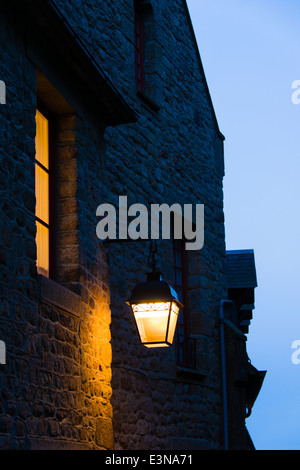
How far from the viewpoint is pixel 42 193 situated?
7125 millimetres

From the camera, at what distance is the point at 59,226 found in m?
7.31

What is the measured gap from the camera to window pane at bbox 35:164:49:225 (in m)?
7.00

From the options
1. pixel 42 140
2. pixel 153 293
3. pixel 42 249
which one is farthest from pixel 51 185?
pixel 153 293

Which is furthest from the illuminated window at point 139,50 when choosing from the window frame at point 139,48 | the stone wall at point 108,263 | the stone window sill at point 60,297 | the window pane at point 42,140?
the stone window sill at point 60,297

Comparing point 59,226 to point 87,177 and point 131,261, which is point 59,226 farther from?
point 131,261

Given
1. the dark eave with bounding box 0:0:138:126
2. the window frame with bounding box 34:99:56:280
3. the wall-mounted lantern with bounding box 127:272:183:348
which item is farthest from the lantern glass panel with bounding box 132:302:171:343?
the dark eave with bounding box 0:0:138:126

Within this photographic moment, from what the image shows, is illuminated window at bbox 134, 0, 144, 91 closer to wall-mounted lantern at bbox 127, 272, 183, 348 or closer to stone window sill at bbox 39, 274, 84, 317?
wall-mounted lantern at bbox 127, 272, 183, 348

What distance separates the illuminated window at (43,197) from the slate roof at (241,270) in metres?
10.1

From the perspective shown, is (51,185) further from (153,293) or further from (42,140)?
(153,293)

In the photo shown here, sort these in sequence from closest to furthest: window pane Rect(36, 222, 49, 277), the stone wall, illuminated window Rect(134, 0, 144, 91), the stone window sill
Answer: the stone wall → the stone window sill → window pane Rect(36, 222, 49, 277) → illuminated window Rect(134, 0, 144, 91)

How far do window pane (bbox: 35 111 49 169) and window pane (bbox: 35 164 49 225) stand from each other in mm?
102

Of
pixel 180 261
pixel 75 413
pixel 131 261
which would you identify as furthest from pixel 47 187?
pixel 180 261

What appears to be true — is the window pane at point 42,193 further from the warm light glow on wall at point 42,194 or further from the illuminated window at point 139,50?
the illuminated window at point 139,50

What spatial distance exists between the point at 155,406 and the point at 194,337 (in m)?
2.16
